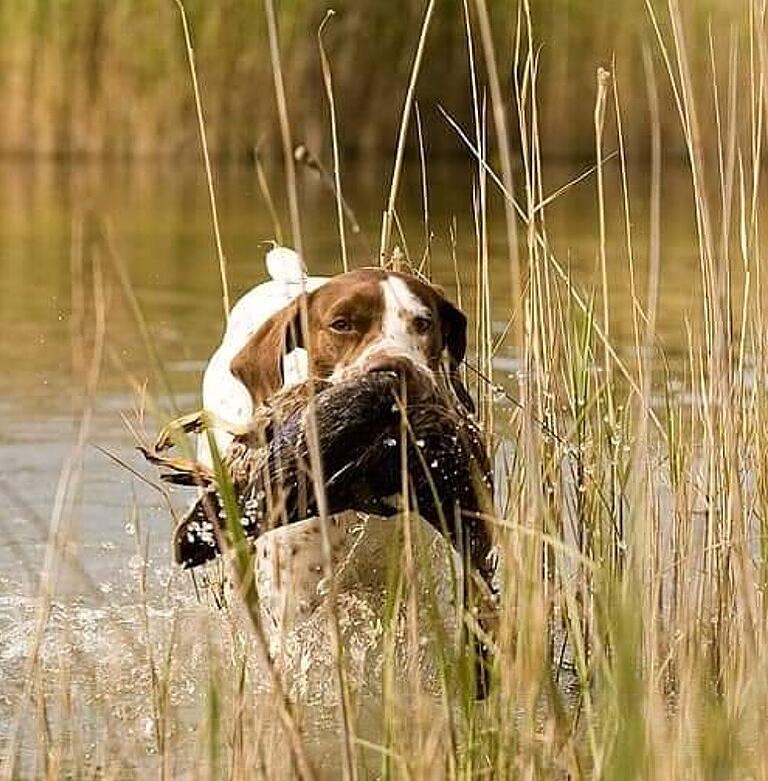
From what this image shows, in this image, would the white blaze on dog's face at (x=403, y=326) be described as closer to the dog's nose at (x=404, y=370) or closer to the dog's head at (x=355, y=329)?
the dog's head at (x=355, y=329)

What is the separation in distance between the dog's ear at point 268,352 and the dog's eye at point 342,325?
69mm

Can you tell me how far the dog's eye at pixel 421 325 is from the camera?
13.6 ft

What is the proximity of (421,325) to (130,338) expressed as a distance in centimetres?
452

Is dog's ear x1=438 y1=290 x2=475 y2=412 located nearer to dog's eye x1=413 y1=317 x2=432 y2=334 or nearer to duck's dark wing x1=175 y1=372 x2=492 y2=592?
dog's eye x1=413 y1=317 x2=432 y2=334

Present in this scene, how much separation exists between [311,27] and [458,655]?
43.5 ft

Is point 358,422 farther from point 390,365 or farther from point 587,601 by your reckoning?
point 587,601

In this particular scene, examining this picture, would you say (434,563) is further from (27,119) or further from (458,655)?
(27,119)

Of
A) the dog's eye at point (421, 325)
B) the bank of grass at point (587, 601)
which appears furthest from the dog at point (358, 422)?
the bank of grass at point (587, 601)

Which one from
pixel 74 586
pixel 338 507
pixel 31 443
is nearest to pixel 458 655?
pixel 338 507

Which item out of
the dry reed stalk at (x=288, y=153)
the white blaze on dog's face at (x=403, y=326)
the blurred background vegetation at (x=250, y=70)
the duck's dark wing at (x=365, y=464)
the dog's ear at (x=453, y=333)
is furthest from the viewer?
the blurred background vegetation at (x=250, y=70)

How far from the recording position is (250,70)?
1557cm

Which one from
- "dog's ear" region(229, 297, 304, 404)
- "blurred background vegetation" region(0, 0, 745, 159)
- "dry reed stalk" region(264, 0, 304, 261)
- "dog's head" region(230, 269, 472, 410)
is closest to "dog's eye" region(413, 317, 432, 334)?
"dog's head" region(230, 269, 472, 410)

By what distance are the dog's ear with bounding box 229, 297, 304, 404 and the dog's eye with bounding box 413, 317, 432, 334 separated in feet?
0.74

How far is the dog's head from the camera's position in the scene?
13.6 ft
